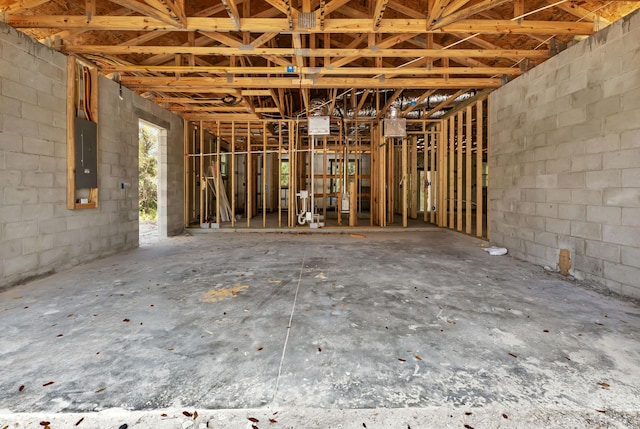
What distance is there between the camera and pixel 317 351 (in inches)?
77.5

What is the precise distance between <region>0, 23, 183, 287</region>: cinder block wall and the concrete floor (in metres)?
0.49

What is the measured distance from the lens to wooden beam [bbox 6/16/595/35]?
3521 mm

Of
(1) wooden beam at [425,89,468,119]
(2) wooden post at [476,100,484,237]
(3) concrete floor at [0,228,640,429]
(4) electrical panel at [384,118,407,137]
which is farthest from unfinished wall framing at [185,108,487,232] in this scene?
(3) concrete floor at [0,228,640,429]

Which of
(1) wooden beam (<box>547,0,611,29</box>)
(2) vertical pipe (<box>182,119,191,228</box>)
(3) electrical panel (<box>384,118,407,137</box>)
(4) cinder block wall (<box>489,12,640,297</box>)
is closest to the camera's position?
(4) cinder block wall (<box>489,12,640,297</box>)

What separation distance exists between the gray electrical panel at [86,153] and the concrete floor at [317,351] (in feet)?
4.43

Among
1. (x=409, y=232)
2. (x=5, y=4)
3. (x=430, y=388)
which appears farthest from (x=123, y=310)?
(x=409, y=232)

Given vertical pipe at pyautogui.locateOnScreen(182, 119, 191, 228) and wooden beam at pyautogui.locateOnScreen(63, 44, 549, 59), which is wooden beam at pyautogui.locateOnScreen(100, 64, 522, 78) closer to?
wooden beam at pyautogui.locateOnScreen(63, 44, 549, 59)

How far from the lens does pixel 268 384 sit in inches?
64.6

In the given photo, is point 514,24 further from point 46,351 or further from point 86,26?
point 46,351

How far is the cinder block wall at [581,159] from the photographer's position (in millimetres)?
3064

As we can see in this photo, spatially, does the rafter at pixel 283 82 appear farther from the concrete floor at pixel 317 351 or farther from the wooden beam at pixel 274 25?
the concrete floor at pixel 317 351

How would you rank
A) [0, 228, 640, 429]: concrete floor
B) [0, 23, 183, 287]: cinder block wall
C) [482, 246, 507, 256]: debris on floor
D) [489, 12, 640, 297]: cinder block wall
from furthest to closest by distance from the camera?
[482, 246, 507, 256]: debris on floor
[0, 23, 183, 287]: cinder block wall
[489, 12, 640, 297]: cinder block wall
[0, 228, 640, 429]: concrete floor

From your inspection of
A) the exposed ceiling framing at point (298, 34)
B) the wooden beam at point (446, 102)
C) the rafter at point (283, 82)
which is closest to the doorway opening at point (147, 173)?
the exposed ceiling framing at point (298, 34)

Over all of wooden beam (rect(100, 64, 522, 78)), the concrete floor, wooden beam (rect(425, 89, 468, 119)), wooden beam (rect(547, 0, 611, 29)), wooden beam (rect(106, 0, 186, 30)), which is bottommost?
the concrete floor
